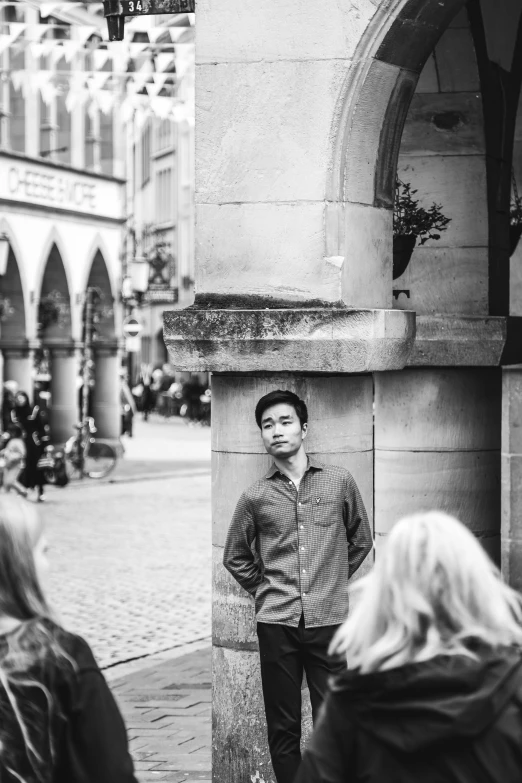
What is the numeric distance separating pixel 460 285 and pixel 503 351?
17.9 inches

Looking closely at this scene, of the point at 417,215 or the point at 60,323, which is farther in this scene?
the point at 60,323

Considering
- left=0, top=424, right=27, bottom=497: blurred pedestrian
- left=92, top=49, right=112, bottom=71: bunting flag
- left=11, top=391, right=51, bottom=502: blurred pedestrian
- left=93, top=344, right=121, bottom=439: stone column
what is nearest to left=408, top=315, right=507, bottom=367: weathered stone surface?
left=92, top=49, right=112, bottom=71: bunting flag

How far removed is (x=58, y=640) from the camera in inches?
121

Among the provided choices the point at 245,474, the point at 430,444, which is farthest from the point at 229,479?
the point at 430,444

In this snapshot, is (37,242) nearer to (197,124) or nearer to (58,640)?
(197,124)

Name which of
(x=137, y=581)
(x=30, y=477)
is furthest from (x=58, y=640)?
(x=30, y=477)

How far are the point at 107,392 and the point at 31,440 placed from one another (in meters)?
8.56

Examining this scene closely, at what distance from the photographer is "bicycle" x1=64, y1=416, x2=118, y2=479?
24484 mm

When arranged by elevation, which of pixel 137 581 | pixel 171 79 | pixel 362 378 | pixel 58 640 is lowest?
pixel 137 581

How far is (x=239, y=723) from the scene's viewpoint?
242 inches

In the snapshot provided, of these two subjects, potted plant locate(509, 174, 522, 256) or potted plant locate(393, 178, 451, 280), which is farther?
potted plant locate(509, 174, 522, 256)

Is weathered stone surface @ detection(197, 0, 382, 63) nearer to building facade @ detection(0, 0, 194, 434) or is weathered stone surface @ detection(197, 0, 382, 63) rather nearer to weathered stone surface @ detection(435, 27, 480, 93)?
weathered stone surface @ detection(435, 27, 480, 93)

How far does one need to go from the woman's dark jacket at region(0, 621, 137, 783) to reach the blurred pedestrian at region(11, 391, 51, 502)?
17.5 m

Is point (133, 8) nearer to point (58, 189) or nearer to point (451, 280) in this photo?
point (451, 280)
